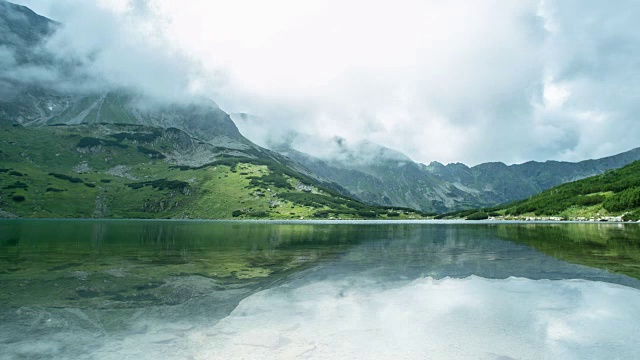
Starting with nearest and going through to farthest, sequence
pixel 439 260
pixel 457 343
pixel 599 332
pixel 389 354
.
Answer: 1. pixel 389 354
2. pixel 457 343
3. pixel 599 332
4. pixel 439 260

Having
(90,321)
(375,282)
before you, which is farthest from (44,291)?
(375,282)

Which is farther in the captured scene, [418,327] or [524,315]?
[524,315]

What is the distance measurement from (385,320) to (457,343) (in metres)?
4.13

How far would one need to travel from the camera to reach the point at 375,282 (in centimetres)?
2720

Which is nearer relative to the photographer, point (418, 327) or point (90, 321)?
point (418, 327)

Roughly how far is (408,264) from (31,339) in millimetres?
30016

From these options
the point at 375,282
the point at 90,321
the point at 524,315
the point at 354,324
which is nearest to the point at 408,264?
the point at 375,282

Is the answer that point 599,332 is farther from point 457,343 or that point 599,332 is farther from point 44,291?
point 44,291

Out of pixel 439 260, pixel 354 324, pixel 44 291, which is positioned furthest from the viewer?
pixel 439 260

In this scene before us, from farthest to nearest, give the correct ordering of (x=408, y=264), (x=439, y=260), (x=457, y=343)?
(x=439, y=260), (x=408, y=264), (x=457, y=343)

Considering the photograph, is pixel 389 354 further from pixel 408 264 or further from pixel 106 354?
pixel 408 264

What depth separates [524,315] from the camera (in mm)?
18016

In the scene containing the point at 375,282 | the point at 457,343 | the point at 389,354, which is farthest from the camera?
the point at 375,282

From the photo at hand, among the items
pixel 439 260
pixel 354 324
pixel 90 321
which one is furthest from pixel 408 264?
pixel 90 321
